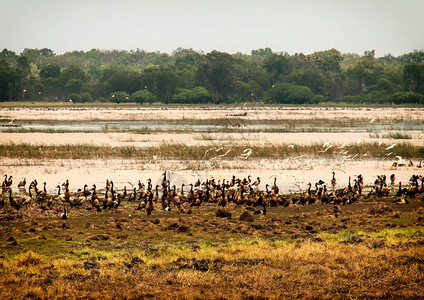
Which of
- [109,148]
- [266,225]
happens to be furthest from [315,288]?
[109,148]

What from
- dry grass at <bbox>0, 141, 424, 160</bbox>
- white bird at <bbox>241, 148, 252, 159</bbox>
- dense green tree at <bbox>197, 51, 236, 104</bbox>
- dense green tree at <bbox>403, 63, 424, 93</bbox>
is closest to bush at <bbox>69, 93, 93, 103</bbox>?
dense green tree at <bbox>197, 51, 236, 104</bbox>

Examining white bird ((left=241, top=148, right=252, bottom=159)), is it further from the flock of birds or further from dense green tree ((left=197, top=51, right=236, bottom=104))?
dense green tree ((left=197, top=51, right=236, bottom=104))

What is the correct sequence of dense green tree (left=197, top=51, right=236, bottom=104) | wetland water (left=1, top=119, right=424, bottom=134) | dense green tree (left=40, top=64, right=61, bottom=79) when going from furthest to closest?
dense green tree (left=40, top=64, right=61, bottom=79) < dense green tree (left=197, top=51, right=236, bottom=104) < wetland water (left=1, top=119, right=424, bottom=134)

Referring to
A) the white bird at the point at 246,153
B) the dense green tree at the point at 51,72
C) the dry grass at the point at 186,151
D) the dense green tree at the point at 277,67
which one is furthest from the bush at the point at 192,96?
the white bird at the point at 246,153

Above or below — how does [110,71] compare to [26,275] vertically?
above

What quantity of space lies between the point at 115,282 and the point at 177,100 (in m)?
111

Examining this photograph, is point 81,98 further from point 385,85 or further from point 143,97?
point 385,85

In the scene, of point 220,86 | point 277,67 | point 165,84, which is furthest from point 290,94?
point 277,67

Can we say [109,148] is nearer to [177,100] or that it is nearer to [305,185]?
[305,185]

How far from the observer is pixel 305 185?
25.2 metres

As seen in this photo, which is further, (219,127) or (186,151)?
(219,127)

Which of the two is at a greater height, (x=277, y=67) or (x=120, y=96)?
(x=277, y=67)

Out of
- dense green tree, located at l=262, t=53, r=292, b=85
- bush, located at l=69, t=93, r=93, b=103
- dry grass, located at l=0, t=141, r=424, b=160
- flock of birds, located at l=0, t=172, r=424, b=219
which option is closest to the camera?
flock of birds, located at l=0, t=172, r=424, b=219

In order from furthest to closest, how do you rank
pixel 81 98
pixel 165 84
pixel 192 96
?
pixel 81 98 < pixel 165 84 < pixel 192 96
